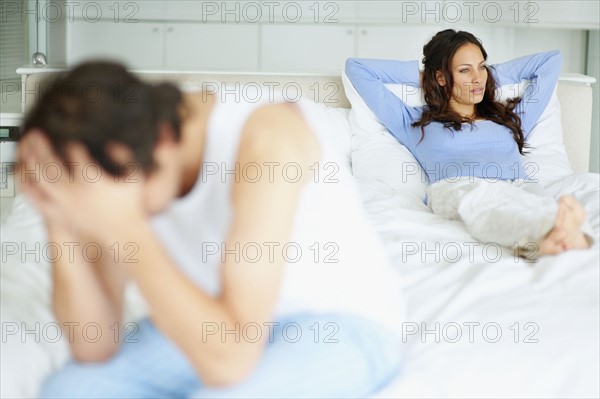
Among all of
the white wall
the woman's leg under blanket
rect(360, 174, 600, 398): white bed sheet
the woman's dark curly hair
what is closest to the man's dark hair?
rect(360, 174, 600, 398): white bed sheet

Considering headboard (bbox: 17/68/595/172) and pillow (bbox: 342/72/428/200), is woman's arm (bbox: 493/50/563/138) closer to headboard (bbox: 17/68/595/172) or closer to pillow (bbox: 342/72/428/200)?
headboard (bbox: 17/68/595/172)

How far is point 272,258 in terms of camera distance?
0.77 m

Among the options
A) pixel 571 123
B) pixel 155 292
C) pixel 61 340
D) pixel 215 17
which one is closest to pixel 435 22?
pixel 215 17

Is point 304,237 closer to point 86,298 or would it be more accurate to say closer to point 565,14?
point 86,298

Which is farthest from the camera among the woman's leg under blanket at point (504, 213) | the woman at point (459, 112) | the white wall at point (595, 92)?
the white wall at point (595, 92)

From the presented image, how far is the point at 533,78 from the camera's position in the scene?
2521 mm

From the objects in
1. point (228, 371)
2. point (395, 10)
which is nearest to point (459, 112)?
point (228, 371)

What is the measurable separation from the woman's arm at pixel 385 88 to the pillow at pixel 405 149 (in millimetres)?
23

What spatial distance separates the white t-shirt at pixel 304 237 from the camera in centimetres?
83

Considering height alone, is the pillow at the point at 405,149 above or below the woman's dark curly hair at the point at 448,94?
below

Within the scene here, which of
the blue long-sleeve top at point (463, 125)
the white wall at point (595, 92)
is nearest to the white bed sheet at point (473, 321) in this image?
the blue long-sleeve top at point (463, 125)

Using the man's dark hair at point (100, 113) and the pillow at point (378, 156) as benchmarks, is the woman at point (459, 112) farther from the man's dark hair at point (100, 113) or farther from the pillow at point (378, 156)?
the man's dark hair at point (100, 113)

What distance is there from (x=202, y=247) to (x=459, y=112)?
157 cm

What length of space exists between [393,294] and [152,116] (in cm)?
37
